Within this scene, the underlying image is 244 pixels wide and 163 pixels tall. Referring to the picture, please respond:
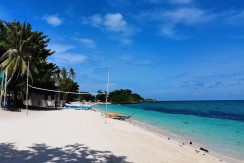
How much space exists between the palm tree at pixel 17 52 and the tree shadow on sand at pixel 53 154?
66.6 feet

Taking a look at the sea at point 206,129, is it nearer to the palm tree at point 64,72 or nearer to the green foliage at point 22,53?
the green foliage at point 22,53

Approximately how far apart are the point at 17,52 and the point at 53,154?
23014 millimetres

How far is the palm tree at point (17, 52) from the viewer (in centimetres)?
2833

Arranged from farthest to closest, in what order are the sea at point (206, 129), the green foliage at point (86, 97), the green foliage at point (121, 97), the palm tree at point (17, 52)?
the green foliage at point (121, 97) → the green foliage at point (86, 97) → the palm tree at point (17, 52) → the sea at point (206, 129)

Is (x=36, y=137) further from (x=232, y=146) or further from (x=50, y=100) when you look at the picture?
(x=50, y=100)

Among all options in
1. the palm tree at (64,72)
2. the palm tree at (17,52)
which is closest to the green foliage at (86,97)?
the palm tree at (64,72)

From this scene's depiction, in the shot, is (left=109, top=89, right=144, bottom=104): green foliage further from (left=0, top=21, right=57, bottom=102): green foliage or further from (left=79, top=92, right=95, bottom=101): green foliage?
(left=0, top=21, right=57, bottom=102): green foliage

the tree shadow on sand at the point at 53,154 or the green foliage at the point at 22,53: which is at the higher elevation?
the green foliage at the point at 22,53

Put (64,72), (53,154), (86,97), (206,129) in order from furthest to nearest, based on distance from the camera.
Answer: (86,97)
(64,72)
(206,129)
(53,154)

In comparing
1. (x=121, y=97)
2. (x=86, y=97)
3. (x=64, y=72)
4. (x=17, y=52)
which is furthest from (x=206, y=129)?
(x=121, y=97)

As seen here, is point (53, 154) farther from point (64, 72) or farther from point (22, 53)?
point (64, 72)

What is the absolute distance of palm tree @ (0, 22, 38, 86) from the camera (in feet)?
92.9

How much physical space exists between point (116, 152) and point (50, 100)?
40353 millimetres

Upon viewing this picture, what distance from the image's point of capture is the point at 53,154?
848cm
